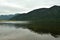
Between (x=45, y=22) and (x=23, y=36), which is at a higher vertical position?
(x=23, y=36)

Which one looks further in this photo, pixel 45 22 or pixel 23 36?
pixel 45 22

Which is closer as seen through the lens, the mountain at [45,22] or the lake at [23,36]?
the lake at [23,36]

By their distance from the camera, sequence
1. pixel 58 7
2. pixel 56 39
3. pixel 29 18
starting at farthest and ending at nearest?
pixel 58 7
pixel 29 18
pixel 56 39

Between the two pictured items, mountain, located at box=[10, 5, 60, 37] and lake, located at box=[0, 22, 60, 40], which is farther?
mountain, located at box=[10, 5, 60, 37]

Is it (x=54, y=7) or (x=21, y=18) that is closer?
(x=21, y=18)

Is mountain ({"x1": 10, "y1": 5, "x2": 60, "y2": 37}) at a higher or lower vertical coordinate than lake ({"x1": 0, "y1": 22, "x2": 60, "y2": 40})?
lower

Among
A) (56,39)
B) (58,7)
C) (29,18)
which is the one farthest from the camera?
(58,7)

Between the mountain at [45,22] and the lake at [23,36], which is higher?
the lake at [23,36]

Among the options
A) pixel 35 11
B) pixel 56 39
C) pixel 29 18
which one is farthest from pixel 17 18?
pixel 56 39

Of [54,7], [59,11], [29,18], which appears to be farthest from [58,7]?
[29,18]

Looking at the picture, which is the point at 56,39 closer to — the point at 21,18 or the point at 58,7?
the point at 21,18
